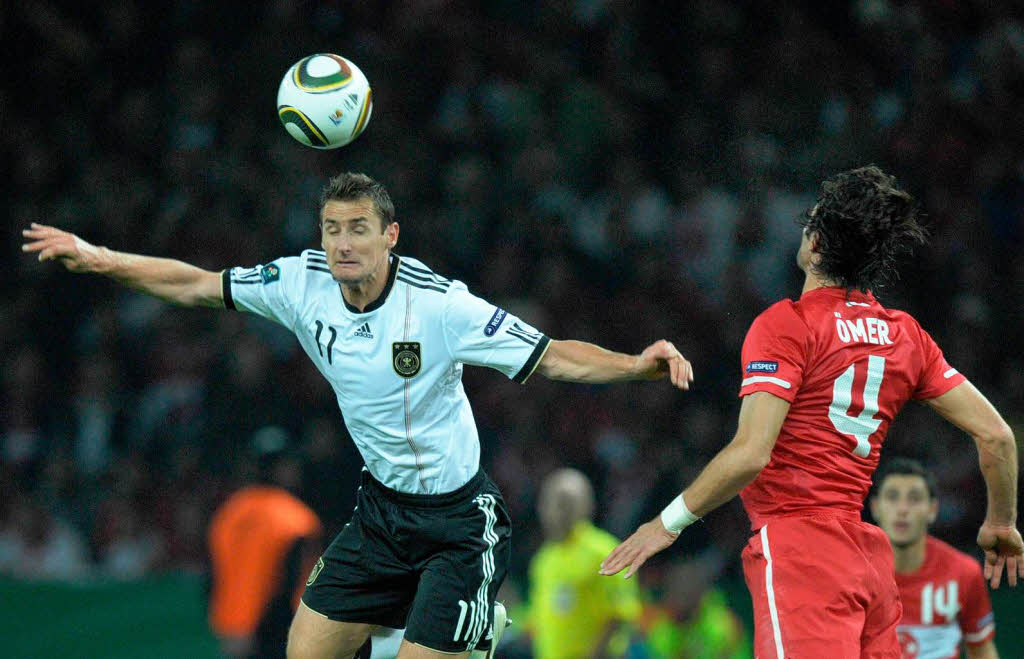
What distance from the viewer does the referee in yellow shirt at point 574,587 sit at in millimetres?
7598

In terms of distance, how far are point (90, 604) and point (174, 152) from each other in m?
4.50

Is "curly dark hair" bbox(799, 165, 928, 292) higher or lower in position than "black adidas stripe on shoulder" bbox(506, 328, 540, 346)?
higher

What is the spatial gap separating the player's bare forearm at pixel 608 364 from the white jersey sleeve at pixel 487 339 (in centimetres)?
6

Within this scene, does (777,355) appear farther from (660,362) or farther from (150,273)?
(150,273)

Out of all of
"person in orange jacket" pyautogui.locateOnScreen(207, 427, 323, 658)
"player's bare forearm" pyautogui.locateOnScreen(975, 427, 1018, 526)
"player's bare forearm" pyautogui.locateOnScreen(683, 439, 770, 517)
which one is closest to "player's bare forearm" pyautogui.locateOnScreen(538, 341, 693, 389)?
"player's bare forearm" pyautogui.locateOnScreen(683, 439, 770, 517)

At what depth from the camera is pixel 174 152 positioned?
11094 mm

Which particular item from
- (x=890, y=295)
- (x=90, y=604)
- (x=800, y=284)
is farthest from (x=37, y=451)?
(x=890, y=295)

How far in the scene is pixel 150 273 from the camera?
4824 mm

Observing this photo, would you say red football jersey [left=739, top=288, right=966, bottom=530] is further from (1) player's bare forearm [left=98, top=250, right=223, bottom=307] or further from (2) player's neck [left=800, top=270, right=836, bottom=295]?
(1) player's bare forearm [left=98, top=250, right=223, bottom=307]

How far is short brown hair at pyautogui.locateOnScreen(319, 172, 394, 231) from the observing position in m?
4.67

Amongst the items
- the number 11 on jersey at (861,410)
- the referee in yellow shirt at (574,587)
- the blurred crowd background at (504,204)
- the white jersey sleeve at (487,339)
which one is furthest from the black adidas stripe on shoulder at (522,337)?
the blurred crowd background at (504,204)

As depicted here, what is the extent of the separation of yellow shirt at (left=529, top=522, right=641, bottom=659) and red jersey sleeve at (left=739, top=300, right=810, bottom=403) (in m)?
3.77

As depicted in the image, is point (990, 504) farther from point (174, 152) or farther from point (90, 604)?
point (174, 152)

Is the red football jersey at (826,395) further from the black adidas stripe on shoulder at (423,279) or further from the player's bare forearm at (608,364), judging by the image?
the black adidas stripe on shoulder at (423,279)
